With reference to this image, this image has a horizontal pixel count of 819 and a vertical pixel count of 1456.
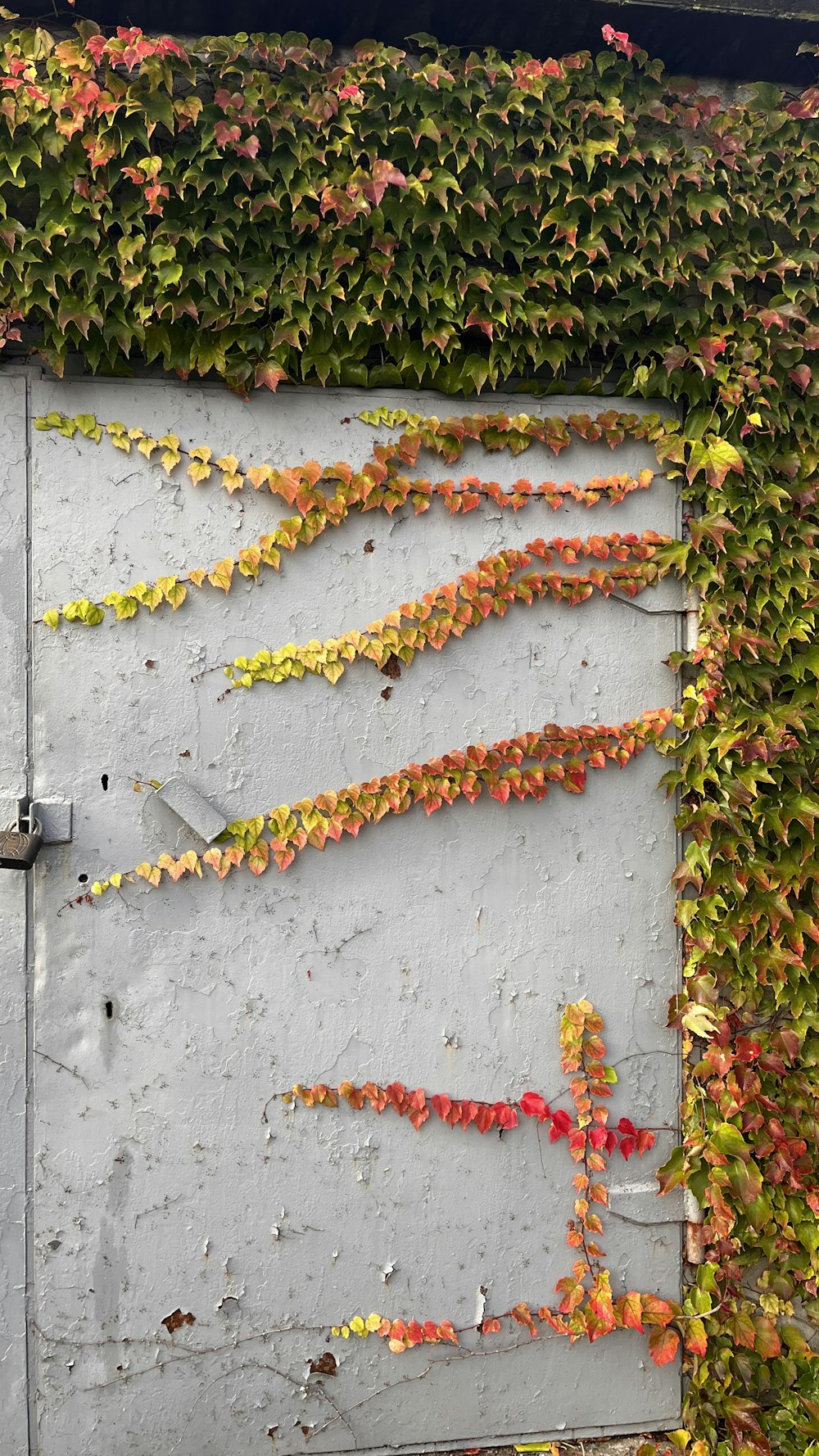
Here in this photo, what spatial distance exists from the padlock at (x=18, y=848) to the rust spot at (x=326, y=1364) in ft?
5.92

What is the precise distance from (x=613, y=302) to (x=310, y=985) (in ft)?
8.09

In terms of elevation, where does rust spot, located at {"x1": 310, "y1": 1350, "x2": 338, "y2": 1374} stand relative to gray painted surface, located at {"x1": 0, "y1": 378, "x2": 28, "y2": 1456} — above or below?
below

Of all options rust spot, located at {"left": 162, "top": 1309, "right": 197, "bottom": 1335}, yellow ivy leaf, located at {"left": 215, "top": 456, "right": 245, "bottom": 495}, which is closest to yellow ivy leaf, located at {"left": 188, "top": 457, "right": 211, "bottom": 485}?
yellow ivy leaf, located at {"left": 215, "top": 456, "right": 245, "bottom": 495}

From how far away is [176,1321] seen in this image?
107 inches

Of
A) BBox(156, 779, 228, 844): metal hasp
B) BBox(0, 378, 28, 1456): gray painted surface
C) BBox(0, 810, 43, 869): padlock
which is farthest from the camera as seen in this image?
BBox(156, 779, 228, 844): metal hasp

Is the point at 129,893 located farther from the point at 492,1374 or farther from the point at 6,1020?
the point at 492,1374

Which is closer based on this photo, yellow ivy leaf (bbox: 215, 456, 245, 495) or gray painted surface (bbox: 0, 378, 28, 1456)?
gray painted surface (bbox: 0, 378, 28, 1456)

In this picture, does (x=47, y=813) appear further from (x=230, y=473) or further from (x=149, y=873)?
(x=230, y=473)

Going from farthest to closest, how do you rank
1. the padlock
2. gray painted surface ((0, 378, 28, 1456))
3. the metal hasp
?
the metal hasp, gray painted surface ((0, 378, 28, 1456)), the padlock

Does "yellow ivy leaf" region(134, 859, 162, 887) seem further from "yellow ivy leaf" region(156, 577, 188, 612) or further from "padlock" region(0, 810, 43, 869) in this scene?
"yellow ivy leaf" region(156, 577, 188, 612)

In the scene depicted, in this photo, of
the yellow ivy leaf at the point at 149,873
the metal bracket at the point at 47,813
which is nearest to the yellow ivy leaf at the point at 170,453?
the metal bracket at the point at 47,813

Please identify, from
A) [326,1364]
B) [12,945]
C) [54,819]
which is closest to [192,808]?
[54,819]

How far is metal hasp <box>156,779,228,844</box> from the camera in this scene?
108 inches

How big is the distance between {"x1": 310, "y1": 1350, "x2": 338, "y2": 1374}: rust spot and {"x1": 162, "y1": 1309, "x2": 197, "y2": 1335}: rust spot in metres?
0.42
